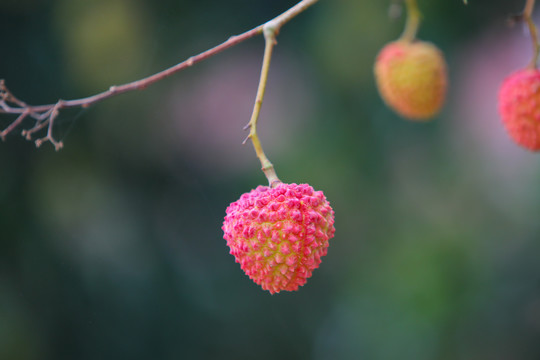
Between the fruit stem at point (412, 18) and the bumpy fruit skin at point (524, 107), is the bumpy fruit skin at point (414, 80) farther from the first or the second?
the bumpy fruit skin at point (524, 107)

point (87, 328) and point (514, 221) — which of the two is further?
point (514, 221)

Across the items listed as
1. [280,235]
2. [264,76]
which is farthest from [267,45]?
[280,235]

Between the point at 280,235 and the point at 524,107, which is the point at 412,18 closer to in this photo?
the point at 524,107

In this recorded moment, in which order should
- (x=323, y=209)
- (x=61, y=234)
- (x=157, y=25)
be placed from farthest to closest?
(x=157, y=25) → (x=61, y=234) → (x=323, y=209)

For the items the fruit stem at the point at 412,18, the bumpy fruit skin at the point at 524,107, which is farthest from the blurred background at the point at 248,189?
the bumpy fruit skin at the point at 524,107

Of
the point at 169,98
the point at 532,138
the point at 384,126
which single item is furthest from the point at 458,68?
the point at 532,138

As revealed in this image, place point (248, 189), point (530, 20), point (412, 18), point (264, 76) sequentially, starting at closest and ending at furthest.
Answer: point (264, 76) → point (530, 20) → point (412, 18) → point (248, 189)

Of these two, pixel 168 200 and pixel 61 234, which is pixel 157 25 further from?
pixel 61 234
